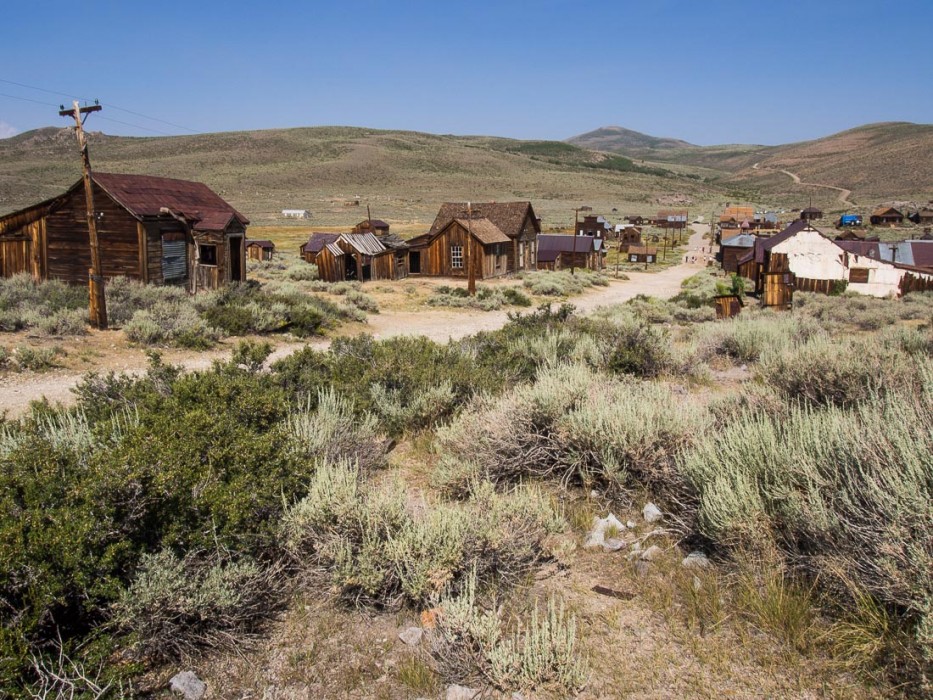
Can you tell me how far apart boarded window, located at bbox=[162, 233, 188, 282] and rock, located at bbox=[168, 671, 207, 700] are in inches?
635

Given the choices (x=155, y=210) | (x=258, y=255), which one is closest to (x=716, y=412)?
(x=155, y=210)

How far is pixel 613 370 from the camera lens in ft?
26.5

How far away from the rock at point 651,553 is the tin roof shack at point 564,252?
115 ft

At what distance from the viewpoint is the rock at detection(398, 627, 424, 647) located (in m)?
3.18

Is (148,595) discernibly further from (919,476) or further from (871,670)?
(919,476)

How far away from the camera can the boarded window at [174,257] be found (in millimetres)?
16984

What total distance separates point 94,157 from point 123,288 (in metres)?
99.6

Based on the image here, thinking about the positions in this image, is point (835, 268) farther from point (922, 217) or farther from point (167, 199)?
point (922, 217)

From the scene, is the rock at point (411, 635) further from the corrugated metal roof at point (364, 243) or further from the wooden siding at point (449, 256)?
the wooden siding at point (449, 256)

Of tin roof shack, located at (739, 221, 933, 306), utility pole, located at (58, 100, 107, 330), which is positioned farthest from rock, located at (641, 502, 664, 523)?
tin roof shack, located at (739, 221, 933, 306)

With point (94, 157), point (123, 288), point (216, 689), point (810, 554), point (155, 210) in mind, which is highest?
point (94, 157)

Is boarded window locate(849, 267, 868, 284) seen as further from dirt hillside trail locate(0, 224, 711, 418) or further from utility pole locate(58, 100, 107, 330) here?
utility pole locate(58, 100, 107, 330)

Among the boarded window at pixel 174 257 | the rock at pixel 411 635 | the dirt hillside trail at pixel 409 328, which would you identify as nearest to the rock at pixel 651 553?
the rock at pixel 411 635

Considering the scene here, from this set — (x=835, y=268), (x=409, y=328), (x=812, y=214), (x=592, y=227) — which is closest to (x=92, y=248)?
(x=409, y=328)
